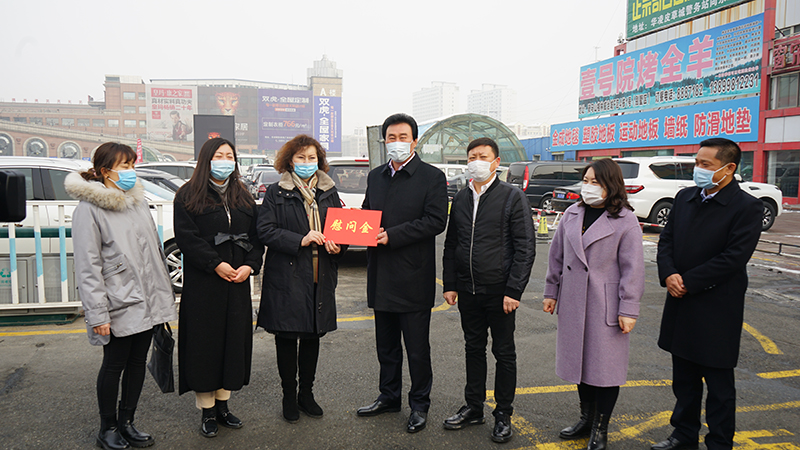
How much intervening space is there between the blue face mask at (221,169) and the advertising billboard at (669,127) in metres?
22.5

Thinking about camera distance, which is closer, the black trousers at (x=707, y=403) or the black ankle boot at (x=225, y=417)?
the black trousers at (x=707, y=403)

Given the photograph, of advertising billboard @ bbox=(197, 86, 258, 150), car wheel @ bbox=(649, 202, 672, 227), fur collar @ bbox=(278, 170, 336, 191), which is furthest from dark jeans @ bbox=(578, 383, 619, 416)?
advertising billboard @ bbox=(197, 86, 258, 150)

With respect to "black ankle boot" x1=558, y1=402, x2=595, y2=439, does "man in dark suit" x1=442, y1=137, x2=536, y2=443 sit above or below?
above

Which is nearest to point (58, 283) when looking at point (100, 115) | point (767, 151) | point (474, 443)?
point (474, 443)

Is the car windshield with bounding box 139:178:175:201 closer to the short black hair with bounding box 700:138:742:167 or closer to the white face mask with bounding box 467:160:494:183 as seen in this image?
the white face mask with bounding box 467:160:494:183

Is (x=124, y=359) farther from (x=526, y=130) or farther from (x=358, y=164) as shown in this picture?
(x=526, y=130)

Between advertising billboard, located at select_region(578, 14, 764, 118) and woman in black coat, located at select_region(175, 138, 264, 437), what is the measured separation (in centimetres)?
2520

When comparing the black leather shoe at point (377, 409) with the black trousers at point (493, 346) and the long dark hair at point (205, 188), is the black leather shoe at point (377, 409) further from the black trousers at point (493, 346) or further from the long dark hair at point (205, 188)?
the long dark hair at point (205, 188)

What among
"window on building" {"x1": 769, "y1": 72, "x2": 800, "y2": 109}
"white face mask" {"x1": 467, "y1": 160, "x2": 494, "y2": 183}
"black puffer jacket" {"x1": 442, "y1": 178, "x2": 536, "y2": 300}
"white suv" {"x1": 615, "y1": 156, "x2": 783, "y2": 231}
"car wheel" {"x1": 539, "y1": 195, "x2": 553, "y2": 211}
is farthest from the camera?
"window on building" {"x1": 769, "y1": 72, "x2": 800, "y2": 109}

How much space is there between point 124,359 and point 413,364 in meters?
1.79

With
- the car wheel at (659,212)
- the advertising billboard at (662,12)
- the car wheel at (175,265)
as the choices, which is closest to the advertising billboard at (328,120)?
the advertising billboard at (662,12)

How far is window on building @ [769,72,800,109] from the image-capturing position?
66.5ft

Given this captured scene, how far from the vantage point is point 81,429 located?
10.7 ft

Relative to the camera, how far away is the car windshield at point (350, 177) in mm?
8219
